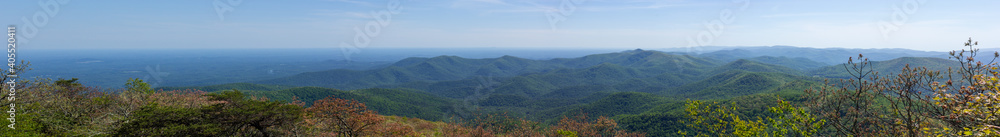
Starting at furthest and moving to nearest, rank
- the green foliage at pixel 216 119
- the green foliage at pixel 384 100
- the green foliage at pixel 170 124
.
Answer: the green foliage at pixel 384 100, the green foliage at pixel 216 119, the green foliage at pixel 170 124

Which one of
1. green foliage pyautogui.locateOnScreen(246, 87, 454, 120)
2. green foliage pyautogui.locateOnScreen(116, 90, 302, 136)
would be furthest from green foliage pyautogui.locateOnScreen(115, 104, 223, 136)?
green foliage pyautogui.locateOnScreen(246, 87, 454, 120)

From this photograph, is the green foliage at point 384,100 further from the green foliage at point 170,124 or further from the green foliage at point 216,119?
the green foliage at point 170,124

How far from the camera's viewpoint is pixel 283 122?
19219 millimetres

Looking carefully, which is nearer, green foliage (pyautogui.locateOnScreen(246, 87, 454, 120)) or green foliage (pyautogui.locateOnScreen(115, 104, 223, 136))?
green foliage (pyautogui.locateOnScreen(115, 104, 223, 136))

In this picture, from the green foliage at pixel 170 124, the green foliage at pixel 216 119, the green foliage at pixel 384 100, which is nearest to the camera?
the green foliage at pixel 170 124

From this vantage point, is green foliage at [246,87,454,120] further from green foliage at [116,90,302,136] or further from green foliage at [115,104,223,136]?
green foliage at [115,104,223,136]

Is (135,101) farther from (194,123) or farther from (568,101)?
(568,101)

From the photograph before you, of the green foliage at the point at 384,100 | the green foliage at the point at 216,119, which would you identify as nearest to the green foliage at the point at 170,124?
the green foliage at the point at 216,119

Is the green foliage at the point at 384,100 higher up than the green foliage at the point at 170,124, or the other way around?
the green foliage at the point at 170,124

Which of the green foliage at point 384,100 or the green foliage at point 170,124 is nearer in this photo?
the green foliage at point 170,124

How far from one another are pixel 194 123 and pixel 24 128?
9.84 meters

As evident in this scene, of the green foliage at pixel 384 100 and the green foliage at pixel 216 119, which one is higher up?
the green foliage at pixel 216 119

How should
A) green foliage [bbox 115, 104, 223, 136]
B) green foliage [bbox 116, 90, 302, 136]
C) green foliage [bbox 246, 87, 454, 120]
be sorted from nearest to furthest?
Answer: green foliage [bbox 115, 104, 223, 136] < green foliage [bbox 116, 90, 302, 136] < green foliage [bbox 246, 87, 454, 120]

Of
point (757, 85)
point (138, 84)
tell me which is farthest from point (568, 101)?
point (138, 84)
